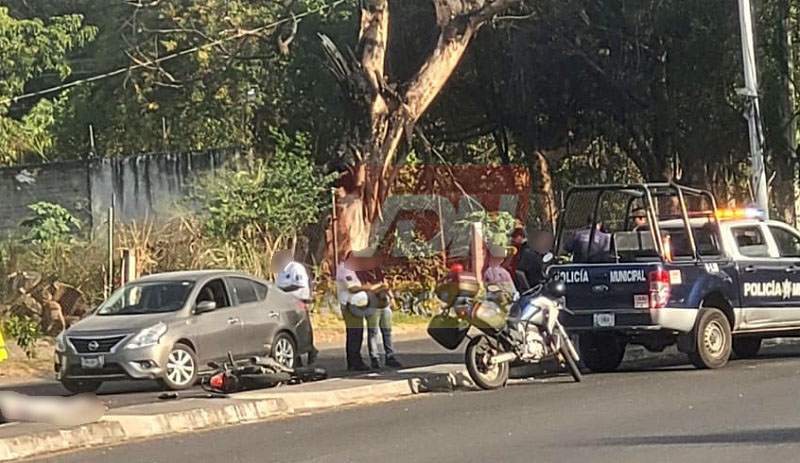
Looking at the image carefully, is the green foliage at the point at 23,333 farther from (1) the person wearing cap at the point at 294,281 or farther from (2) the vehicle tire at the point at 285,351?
(2) the vehicle tire at the point at 285,351

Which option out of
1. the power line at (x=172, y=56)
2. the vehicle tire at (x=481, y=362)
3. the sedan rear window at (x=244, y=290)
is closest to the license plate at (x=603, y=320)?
the vehicle tire at (x=481, y=362)

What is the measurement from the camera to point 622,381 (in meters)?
15.2

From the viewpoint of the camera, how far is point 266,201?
2508cm

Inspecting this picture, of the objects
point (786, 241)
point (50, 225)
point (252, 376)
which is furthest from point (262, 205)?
point (786, 241)

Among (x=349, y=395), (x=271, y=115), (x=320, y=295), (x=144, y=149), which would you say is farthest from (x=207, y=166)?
(x=349, y=395)

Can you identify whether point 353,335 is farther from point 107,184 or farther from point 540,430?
point 107,184

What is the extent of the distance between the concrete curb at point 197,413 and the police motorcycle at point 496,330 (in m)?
0.70

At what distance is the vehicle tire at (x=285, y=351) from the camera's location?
16.5 meters

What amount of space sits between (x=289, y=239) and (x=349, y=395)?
11.3 m

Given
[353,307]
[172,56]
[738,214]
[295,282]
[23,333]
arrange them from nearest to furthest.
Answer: [353,307], [738,214], [295,282], [23,333], [172,56]

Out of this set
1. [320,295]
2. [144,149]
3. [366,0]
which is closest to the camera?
[320,295]

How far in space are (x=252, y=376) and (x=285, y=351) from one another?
2.17m

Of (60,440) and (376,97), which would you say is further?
(376,97)

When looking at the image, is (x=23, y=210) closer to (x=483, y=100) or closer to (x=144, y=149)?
Answer: (x=144, y=149)
